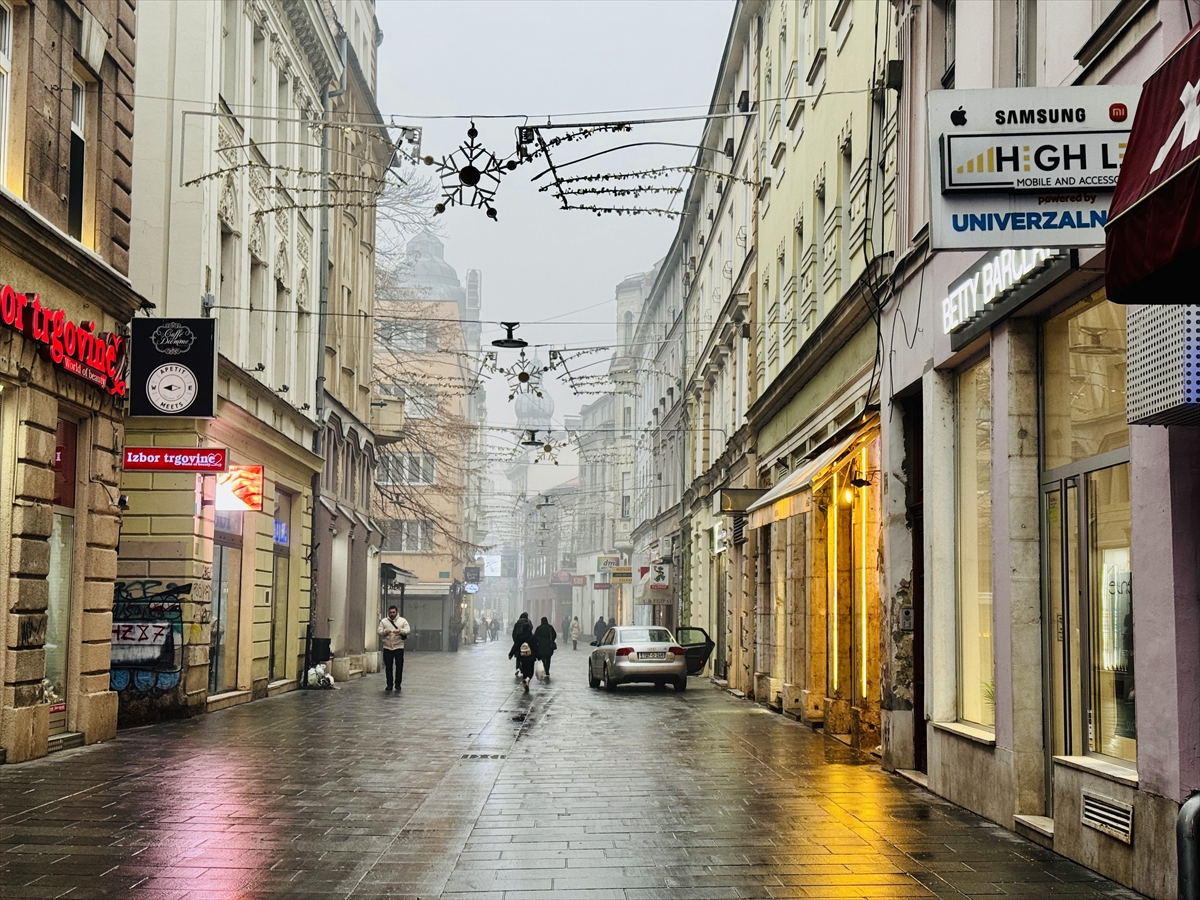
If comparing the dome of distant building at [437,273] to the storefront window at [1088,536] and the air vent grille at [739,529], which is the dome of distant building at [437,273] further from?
the storefront window at [1088,536]

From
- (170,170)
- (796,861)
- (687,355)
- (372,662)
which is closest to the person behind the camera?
(796,861)

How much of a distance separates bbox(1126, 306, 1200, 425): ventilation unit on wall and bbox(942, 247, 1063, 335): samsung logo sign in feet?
6.85

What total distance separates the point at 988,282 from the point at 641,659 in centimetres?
2052

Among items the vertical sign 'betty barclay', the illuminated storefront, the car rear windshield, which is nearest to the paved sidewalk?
the illuminated storefront

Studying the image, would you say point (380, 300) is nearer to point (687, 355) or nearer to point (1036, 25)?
point (687, 355)

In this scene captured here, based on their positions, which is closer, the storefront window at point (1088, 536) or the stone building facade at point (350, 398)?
the storefront window at point (1088, 536)

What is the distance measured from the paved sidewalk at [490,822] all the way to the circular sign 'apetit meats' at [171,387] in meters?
4.04

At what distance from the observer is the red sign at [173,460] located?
738 inches

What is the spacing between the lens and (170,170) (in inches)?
857

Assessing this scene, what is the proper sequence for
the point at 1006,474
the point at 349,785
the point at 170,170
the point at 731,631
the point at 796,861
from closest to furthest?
the point at 796,861
the point at 1006,474
the point at 349,785
the point at 170,170
the point at 731,631

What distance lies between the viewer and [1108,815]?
29.4ft

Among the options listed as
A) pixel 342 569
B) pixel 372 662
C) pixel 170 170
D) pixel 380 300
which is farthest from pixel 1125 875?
pixel 380 300

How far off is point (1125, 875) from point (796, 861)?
1967 millimetres

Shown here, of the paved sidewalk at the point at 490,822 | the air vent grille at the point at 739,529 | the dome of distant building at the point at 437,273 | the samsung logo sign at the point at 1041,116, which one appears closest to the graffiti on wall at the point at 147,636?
the paved sidewalk at the point at 490,822
